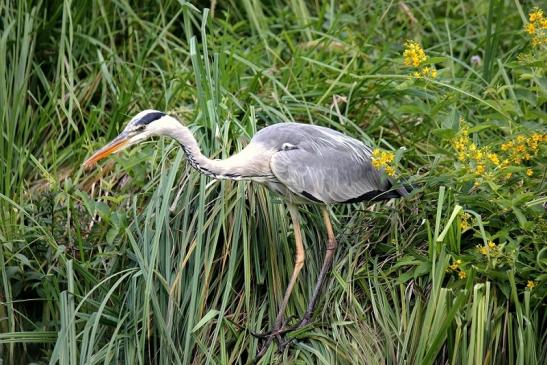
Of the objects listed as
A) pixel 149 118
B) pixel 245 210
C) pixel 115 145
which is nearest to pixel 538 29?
pixel 245 210

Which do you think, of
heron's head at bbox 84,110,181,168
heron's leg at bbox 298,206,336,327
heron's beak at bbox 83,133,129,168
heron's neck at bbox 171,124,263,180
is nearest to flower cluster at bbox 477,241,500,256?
heron's leg at bbox 298,206,336,327

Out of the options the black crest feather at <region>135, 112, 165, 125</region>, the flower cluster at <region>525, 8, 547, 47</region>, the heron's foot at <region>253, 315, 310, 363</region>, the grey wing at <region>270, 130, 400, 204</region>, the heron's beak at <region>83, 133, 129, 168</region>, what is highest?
the flower cluster at <region>525, 8, 547, 47</region>

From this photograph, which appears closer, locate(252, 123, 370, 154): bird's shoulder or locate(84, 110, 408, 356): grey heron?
locate(84, 110, 408, 356): grey heron

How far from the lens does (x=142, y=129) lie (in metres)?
4.08

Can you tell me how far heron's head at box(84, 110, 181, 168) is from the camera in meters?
4.06

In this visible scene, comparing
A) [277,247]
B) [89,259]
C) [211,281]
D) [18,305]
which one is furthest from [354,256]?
[18,305]

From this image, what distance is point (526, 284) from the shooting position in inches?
159

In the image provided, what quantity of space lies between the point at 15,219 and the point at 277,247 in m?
1.24

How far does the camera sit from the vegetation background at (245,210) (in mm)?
4055

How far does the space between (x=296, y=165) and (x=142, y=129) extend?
0.68 m

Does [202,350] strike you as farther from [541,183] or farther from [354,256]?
[541,183]

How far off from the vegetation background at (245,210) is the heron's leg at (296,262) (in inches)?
4.4

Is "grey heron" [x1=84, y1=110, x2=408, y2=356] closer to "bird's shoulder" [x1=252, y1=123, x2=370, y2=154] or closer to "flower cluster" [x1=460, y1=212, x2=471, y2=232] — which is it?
"bird's shoulder" [x1=252, y1=123, x2=370, y2=154]

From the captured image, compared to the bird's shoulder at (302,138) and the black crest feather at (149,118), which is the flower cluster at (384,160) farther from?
the black crest feather at (149,118)
